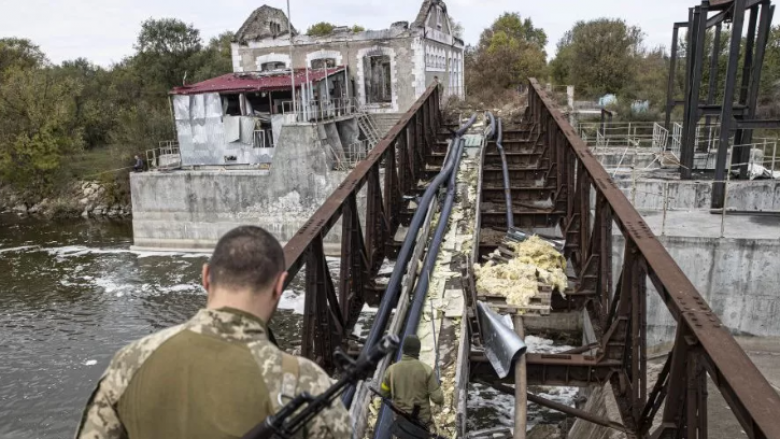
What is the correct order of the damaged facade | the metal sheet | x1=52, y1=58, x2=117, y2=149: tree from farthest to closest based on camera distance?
x1=52, y1=58, x2=117, y2=149: tree → the damaged facade → the metal sheet

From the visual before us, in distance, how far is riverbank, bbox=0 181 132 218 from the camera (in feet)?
115

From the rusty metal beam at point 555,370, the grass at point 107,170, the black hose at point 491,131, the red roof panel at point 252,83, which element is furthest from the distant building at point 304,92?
the rusty metal beam at point 555,370

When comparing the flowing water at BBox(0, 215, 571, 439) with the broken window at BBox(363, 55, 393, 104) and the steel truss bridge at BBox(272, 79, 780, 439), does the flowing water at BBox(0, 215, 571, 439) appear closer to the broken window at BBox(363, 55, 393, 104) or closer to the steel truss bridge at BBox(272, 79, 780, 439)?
the steel truss bridge at BBox(272, 79, 780, 439)

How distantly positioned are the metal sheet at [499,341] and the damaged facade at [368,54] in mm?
26333

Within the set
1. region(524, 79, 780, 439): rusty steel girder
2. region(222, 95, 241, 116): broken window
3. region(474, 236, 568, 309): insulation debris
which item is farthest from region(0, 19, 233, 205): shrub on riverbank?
region(524, 79, 780, 439): rusty steel girder

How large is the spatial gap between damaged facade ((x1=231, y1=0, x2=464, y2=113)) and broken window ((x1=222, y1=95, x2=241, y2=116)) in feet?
→ 14.6

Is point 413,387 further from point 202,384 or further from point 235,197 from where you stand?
point 235,197

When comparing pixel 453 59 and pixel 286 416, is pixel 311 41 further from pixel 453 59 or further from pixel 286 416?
pixel 286 416

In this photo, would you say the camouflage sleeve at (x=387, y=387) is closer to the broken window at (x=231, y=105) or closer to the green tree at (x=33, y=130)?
the broken window at (x=231, y=105)

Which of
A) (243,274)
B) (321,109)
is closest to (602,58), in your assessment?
(321,109)

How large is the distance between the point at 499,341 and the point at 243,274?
390 centimetres

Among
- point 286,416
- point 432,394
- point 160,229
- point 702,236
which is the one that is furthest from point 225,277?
point 160,229

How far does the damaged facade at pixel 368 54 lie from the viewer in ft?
101

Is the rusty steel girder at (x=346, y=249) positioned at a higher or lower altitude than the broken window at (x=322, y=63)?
lower
